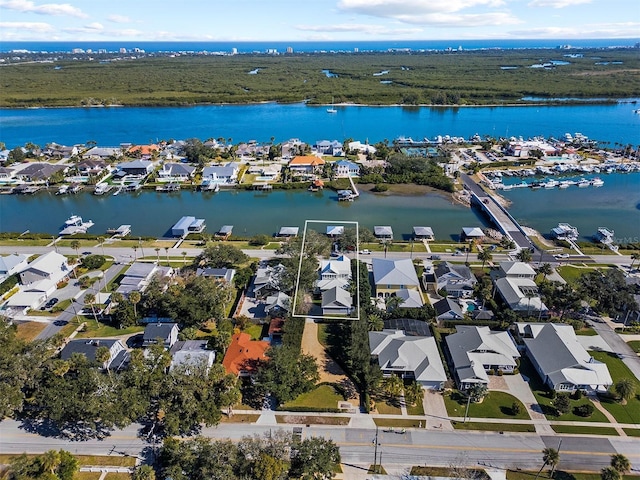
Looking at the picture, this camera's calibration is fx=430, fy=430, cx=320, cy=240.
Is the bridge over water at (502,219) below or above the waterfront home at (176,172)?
below

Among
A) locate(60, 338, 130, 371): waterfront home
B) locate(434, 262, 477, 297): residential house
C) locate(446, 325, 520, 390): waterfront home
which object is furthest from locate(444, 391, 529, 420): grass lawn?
locate(60, 338, 130, 371): waterfront home

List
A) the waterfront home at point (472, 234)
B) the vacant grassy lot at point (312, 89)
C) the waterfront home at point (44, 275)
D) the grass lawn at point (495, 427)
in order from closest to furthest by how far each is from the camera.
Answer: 1. the grass lawn at point (495, 427)
2. the waterfront home at point (44, 275)
3. the waterfront home at point (472, 234)
4. the vacant grassy lot at point (312, 89)

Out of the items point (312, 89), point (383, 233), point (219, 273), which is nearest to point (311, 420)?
point (219, 273)

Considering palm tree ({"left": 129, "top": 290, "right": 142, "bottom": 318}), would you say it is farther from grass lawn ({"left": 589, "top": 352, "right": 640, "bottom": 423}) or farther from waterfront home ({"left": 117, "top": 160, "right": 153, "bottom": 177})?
waterfront home ({"left": 117, "top": 160, "right": 153, "bottom": 177})

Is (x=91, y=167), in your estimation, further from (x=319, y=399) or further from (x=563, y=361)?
(x=563, y=361)

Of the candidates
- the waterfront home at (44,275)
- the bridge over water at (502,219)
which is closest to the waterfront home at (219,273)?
the waterfront home at (44,275)

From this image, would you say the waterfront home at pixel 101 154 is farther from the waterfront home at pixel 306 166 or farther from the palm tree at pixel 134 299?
the palm tree at pixel 134 299
